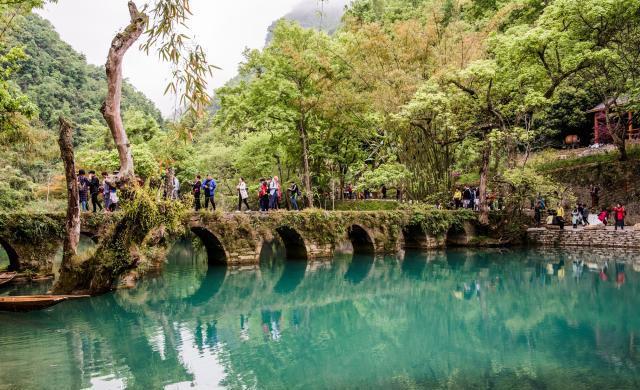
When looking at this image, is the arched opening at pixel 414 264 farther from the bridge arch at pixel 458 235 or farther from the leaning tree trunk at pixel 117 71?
the leaning tree trunk at pixel 117 71

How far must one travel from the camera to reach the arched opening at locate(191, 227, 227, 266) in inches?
767

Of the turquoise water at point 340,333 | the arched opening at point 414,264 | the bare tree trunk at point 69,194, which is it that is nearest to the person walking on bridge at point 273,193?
the turquoise water at point 340,333

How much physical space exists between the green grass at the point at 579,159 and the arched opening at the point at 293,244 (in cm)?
1385

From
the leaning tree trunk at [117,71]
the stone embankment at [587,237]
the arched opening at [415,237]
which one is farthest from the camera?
the arched opening at [415,237]

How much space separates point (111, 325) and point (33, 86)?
128 feet

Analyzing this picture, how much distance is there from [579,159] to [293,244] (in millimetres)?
19514

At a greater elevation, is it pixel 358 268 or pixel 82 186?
pixel 82 186

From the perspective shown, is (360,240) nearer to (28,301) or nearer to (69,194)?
(69,194)

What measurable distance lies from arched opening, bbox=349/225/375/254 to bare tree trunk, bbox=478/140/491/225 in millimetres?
6409

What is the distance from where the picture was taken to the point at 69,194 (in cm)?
1177

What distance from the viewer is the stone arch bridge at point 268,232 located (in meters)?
15.6

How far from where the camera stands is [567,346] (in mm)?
9297

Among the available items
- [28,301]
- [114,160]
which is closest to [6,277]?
[28,301]

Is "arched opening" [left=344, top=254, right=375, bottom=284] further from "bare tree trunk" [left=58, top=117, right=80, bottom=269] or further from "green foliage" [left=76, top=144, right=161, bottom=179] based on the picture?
→ "green foliage" [left=76, top=144, right=161, bottom=179]
